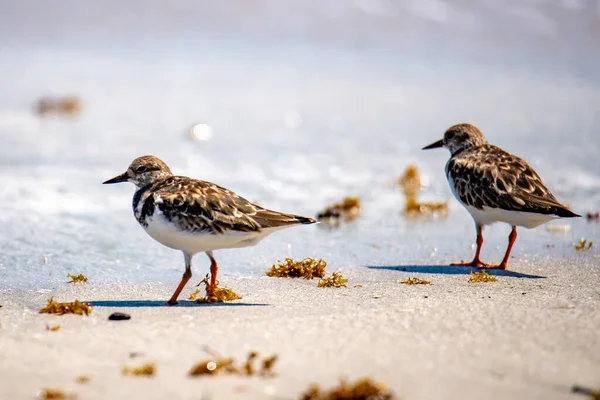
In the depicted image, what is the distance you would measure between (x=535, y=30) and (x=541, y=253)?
16804 millimetres

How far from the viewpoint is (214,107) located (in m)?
16.5

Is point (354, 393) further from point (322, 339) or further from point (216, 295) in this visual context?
point (216, 295)

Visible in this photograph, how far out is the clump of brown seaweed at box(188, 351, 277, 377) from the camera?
4262mm

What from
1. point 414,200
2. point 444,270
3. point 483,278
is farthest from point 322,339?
point 414,200

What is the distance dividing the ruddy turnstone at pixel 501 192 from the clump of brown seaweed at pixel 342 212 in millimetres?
1702

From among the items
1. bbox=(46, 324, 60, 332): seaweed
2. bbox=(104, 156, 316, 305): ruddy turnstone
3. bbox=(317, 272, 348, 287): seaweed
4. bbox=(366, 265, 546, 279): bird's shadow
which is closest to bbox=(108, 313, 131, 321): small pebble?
bbox=(46, 324, 60, 332): seaweed

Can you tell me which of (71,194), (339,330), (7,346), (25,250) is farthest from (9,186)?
(339,330)

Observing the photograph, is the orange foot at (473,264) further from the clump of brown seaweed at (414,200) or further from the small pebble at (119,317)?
the small pebble at (119,317)

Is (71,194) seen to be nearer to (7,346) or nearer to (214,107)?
(7,346)

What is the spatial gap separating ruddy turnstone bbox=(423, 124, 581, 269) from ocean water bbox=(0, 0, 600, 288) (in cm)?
46

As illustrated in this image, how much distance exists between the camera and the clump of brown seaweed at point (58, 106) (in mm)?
15344

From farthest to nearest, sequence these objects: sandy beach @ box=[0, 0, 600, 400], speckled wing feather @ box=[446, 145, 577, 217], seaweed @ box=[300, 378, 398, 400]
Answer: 1. speckled wing feather @ box=[446, 145, 577, 217]
2. sandy beach @ box=[0, 0, 600, 400]
3. seaweed @ box=[300, 378, 398, 400]

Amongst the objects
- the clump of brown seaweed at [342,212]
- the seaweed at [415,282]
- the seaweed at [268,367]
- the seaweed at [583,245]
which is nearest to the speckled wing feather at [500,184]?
the seaweed at [583,245]

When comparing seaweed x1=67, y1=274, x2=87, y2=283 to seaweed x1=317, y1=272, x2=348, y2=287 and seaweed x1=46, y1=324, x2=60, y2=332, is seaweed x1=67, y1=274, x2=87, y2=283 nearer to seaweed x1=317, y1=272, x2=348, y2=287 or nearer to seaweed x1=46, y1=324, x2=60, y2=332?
seaweed x1=46, y1=324, x2=60, y2=332
